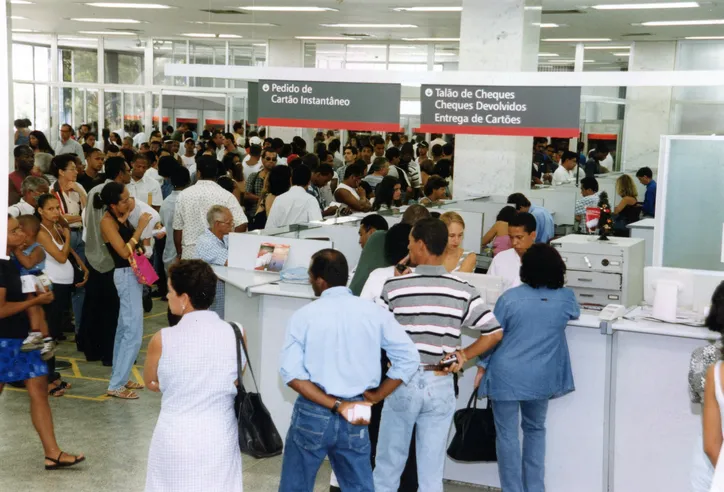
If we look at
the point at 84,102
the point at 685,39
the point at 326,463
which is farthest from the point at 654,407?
the point at 84,102

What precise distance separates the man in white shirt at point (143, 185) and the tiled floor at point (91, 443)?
2.69 metres

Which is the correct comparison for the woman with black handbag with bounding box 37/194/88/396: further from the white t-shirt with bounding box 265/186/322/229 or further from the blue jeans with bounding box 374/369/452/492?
the blue jeans with bounding box 374/369/452/492

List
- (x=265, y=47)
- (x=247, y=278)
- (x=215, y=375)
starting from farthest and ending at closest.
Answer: (x=265, y=47)
(x=247, y=278)
(x=215, y=375)

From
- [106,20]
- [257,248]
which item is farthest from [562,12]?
[257,248]

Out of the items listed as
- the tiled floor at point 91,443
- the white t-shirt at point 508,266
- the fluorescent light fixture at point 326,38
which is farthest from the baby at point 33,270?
the fluorescent light fixture at point 326,38

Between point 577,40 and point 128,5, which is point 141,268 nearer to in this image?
point 128,5

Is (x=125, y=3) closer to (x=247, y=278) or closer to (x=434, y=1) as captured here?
(x=434, y=1)

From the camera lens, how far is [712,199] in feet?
24.9

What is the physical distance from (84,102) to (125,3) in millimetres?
8835

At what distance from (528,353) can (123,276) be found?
3319 mm

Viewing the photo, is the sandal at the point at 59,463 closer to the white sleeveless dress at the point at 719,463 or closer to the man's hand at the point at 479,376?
the man's hand at the point at 479,376

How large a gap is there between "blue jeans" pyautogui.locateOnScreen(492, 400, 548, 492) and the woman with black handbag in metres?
3.51

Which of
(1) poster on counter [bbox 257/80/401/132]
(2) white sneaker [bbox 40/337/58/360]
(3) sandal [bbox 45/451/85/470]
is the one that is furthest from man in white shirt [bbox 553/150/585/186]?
(2) white sneaker [bbox 40/337/58/360]

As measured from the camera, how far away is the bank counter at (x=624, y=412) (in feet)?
16.8
